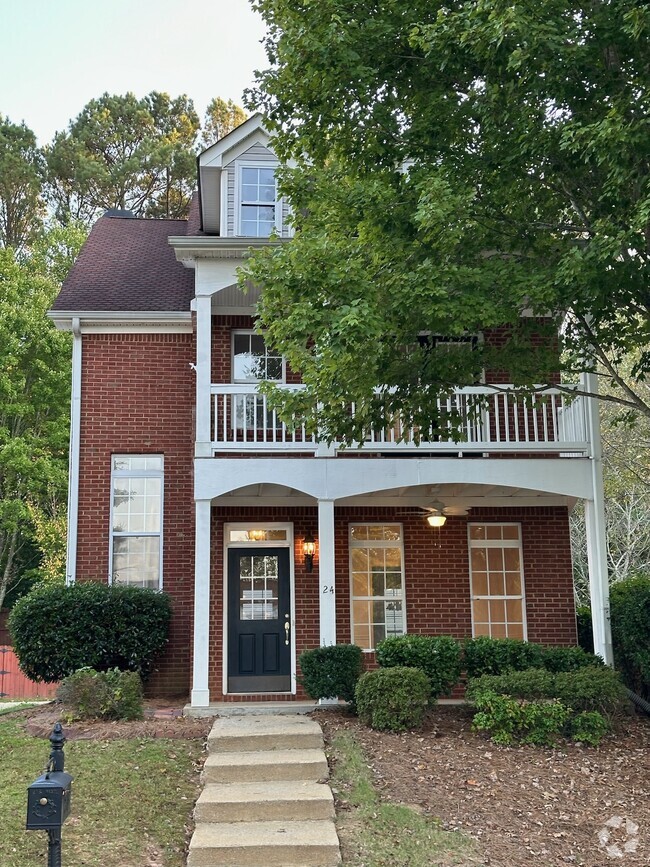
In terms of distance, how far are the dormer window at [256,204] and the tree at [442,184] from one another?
3.67m

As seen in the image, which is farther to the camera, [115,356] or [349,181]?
[115,356]

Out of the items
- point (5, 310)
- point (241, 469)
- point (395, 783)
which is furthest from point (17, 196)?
point (395, 783)

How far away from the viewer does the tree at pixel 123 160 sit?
110 feet

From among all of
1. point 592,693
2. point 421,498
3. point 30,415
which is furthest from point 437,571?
point 30,415

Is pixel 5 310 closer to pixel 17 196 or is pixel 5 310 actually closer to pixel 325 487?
pixel 17 196

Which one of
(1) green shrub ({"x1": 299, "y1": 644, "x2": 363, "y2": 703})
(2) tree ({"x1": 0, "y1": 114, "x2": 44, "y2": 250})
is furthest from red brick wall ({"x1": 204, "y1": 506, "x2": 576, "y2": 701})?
(2) tree ({"x1": 0, "y1": 114, "x2": 44, "y2": 250})

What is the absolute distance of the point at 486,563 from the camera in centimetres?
1372

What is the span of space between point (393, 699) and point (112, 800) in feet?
11.6

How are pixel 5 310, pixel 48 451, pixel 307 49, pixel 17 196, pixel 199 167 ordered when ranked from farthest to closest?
pixel 17 196 < pixel 48 451 < pixel 5 310 < pixel 199 167 < pixel 307 49

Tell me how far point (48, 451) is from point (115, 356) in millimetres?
13122

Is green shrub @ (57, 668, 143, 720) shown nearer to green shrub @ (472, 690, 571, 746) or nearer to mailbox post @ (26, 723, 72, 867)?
green shrub @ (472, 690, 571, 746)

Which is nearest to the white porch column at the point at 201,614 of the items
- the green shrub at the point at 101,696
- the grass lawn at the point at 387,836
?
the green shrub at the point at 101,696

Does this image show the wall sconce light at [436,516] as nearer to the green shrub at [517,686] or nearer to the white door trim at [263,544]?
the white door trim at [263,544]

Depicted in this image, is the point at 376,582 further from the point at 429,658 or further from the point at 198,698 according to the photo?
the point at 198,698
